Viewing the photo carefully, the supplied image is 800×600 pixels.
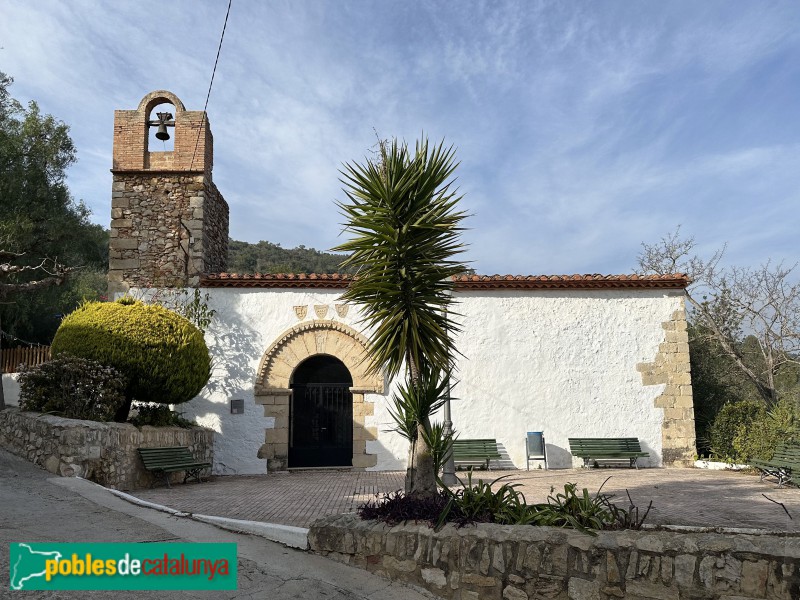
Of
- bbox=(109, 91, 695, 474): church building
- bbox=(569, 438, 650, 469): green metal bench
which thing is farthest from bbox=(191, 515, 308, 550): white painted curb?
bbox=(569, 438, 650, 469): green metal bench

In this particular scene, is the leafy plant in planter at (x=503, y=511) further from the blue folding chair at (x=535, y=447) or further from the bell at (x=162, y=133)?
the bell at (x=162, y=133)

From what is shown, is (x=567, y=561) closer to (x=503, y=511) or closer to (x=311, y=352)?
(x=503, y=511)

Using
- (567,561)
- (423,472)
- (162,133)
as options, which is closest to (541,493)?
(423,472)

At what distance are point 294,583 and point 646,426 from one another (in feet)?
31.4

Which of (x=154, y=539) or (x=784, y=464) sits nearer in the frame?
(x=154, y=539)

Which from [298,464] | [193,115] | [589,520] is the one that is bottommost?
[298,464]

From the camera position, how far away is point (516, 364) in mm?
12211

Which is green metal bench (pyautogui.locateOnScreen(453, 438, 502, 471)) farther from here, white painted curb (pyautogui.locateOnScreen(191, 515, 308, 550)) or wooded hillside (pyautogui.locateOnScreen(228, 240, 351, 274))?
wooded hillside (pyautogui.locateOnScreen(228, 240, 351, 274))

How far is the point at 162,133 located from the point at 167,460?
731 centimetres

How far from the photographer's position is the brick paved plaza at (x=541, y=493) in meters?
6.35

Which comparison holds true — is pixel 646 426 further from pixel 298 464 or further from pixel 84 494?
pixel 84 494

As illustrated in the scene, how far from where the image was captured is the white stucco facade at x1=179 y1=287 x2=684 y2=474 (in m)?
11.8

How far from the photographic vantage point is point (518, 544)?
4320mm

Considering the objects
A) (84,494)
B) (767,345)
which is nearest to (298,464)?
(84,494)
